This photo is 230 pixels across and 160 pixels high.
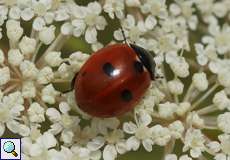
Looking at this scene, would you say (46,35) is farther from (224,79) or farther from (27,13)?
(224,79)

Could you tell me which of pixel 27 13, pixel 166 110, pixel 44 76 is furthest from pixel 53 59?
pixel 166 110

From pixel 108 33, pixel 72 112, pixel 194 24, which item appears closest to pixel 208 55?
pixel 194 24

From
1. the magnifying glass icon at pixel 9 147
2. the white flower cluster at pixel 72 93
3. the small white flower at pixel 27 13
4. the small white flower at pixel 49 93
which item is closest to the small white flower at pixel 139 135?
the white flower cluster at pixel 72 93

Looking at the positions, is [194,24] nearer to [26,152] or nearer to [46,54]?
[46,54]

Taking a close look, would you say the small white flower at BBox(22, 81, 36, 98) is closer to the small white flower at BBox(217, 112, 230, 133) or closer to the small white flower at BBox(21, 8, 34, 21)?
the small white flower at BBox(21, 8, 34, 21)

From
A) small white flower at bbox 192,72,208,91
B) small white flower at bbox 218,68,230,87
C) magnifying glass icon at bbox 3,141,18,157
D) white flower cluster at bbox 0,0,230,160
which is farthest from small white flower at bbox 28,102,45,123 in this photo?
small white flower at bbox 218,68,230,87

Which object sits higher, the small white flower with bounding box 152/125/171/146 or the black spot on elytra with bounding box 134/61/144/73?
the black spot on elytra with bounding box 134/61/144/73
